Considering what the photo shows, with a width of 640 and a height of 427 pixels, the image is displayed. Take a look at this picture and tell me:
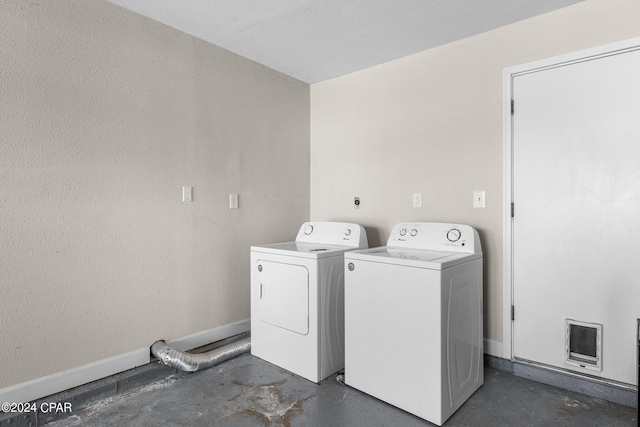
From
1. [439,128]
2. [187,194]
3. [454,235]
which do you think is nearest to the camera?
[454,235]

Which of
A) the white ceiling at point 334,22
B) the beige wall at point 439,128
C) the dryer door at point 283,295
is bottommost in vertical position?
the dryer door at point 283,295

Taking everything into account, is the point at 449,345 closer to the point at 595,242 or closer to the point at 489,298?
the point at 489,298

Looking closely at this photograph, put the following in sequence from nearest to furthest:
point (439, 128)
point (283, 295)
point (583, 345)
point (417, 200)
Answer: point (583, 345) → point (283, 295) → point (439, 128) → point (417, 200)

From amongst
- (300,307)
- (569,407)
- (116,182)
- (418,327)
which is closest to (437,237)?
(418,327)

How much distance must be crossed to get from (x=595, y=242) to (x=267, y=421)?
2.13 metres

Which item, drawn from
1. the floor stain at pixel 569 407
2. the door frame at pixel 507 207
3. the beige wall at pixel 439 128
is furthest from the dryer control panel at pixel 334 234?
the floor stain at pixel 569 407

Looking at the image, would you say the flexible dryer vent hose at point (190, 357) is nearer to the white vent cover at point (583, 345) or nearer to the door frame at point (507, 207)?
the door frame at point (507, 207)

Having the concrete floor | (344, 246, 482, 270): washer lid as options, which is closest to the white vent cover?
the concrete floor

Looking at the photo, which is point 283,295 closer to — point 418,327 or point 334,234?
point 334,234

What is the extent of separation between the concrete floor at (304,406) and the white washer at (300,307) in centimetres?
15

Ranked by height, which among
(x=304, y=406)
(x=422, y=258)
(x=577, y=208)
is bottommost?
(x=304, y=406)

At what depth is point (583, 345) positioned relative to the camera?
211 cm

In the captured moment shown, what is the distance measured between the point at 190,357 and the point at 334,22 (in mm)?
2425

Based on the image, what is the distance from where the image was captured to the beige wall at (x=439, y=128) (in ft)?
7.28
